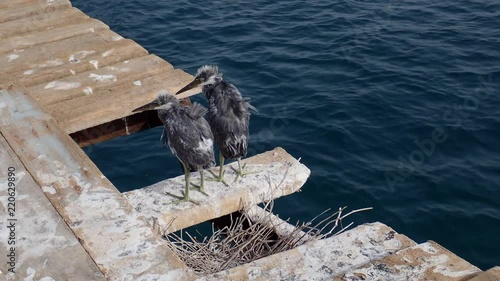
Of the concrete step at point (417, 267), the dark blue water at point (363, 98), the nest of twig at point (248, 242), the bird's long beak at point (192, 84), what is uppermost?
the bird's long beak at point (192, 84)

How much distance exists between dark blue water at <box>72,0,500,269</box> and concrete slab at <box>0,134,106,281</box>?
570 centimetres

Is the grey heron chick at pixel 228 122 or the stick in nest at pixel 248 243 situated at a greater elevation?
the grey heron chick at pixel 228 122

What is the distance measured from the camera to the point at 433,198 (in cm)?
1095

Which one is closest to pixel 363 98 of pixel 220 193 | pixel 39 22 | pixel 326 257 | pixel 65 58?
pixel 39 22

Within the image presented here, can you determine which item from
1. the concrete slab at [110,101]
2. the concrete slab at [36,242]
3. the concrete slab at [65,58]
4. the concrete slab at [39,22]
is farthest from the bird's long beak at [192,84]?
the concrete slab at [39,22]

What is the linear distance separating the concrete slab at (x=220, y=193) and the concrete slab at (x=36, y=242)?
42.4 inches

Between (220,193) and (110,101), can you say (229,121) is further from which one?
(110,101)

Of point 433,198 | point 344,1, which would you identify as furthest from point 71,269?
point 344,1

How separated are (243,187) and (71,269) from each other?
2.23 metres

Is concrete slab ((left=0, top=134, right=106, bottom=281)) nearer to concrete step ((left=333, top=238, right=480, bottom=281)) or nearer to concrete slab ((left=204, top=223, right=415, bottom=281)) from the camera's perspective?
concrete slab ((left=204, top=223, right=415, bottom=281))

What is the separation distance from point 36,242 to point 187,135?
72.2 inches

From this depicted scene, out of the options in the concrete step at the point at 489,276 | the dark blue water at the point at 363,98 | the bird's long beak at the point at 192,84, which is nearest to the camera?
the concrete step at the point at 489,276

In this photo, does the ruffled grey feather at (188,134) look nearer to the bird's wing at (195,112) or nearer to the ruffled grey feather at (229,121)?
the bird's wing at (195,112)

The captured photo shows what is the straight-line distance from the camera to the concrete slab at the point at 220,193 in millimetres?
6422
